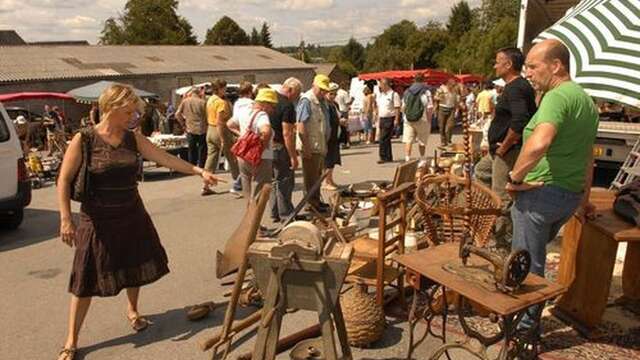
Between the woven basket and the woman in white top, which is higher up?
the woman in white top

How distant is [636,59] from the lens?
4379 mm

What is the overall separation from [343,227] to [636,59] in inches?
111

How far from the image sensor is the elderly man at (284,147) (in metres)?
6.58

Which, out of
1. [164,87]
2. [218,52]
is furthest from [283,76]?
[164,87]

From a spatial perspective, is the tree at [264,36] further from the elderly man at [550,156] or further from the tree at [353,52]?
the elderly man at [550,156]

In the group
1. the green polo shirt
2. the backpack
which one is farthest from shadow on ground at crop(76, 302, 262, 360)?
the backpack

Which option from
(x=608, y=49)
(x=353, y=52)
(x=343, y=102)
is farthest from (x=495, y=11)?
(x=608, y=49)

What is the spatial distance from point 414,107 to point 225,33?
65100mm

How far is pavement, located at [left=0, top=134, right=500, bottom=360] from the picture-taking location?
3.89 metres

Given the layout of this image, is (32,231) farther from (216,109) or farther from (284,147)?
(284,147)

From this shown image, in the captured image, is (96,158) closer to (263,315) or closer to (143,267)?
(143,267)

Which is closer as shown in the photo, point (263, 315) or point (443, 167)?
point (263, 315)

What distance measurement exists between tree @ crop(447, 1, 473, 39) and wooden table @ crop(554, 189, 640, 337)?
261ft

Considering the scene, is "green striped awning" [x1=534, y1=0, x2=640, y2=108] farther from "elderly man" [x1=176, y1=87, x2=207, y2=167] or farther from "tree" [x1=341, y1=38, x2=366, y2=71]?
"tree" [x1=341, y1=38, x2=366, y2=71]
